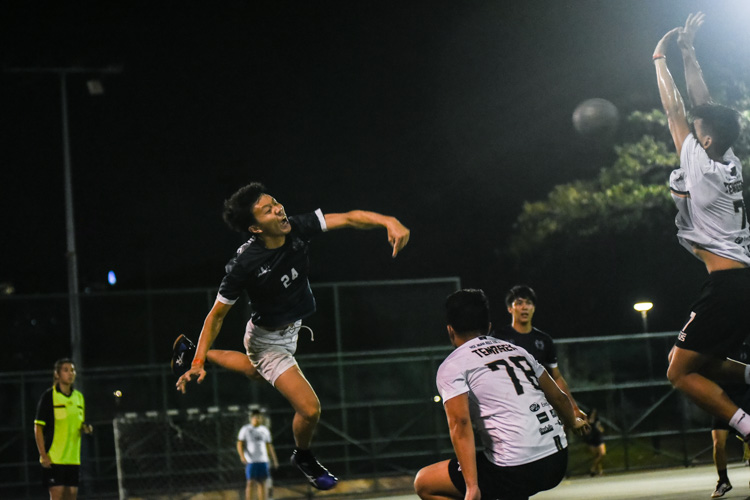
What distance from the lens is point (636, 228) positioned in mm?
26297

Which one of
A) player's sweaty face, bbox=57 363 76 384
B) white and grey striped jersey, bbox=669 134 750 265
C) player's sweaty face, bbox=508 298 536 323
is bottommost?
player's sweaty face, bbox=57 363 76 384

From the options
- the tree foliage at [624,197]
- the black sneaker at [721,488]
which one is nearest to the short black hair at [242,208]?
the black sneaker at [721,488]

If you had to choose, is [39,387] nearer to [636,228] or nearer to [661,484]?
[661,484]

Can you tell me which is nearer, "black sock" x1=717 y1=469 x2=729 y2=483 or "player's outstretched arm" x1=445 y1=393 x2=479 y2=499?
"player's outstretched arm" x1=445 y1=393 x2=479 y2=499

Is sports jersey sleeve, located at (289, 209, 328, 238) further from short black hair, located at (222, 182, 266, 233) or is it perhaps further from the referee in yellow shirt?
the referee in yellow shirt

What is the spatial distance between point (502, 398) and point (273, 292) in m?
2.31

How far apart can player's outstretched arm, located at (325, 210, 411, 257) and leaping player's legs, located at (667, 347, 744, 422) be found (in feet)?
6.71

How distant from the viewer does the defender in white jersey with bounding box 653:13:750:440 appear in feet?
20.9

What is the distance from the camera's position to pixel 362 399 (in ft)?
64.7

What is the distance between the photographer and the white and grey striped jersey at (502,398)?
591 centimetres

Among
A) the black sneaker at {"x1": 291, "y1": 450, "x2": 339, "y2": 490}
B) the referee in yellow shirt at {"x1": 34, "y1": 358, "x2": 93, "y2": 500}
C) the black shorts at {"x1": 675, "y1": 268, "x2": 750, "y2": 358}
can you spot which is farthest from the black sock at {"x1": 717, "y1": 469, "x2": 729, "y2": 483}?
the referee in yellow shirt at {"x1": 34, "y1": 358, "x2": 93, "y2": 500}

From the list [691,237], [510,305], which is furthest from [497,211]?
[691,237]

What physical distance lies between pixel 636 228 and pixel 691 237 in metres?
20.3

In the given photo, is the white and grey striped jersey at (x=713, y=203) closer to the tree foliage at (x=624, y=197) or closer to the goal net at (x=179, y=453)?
the goal net at (x=179, y=453)
